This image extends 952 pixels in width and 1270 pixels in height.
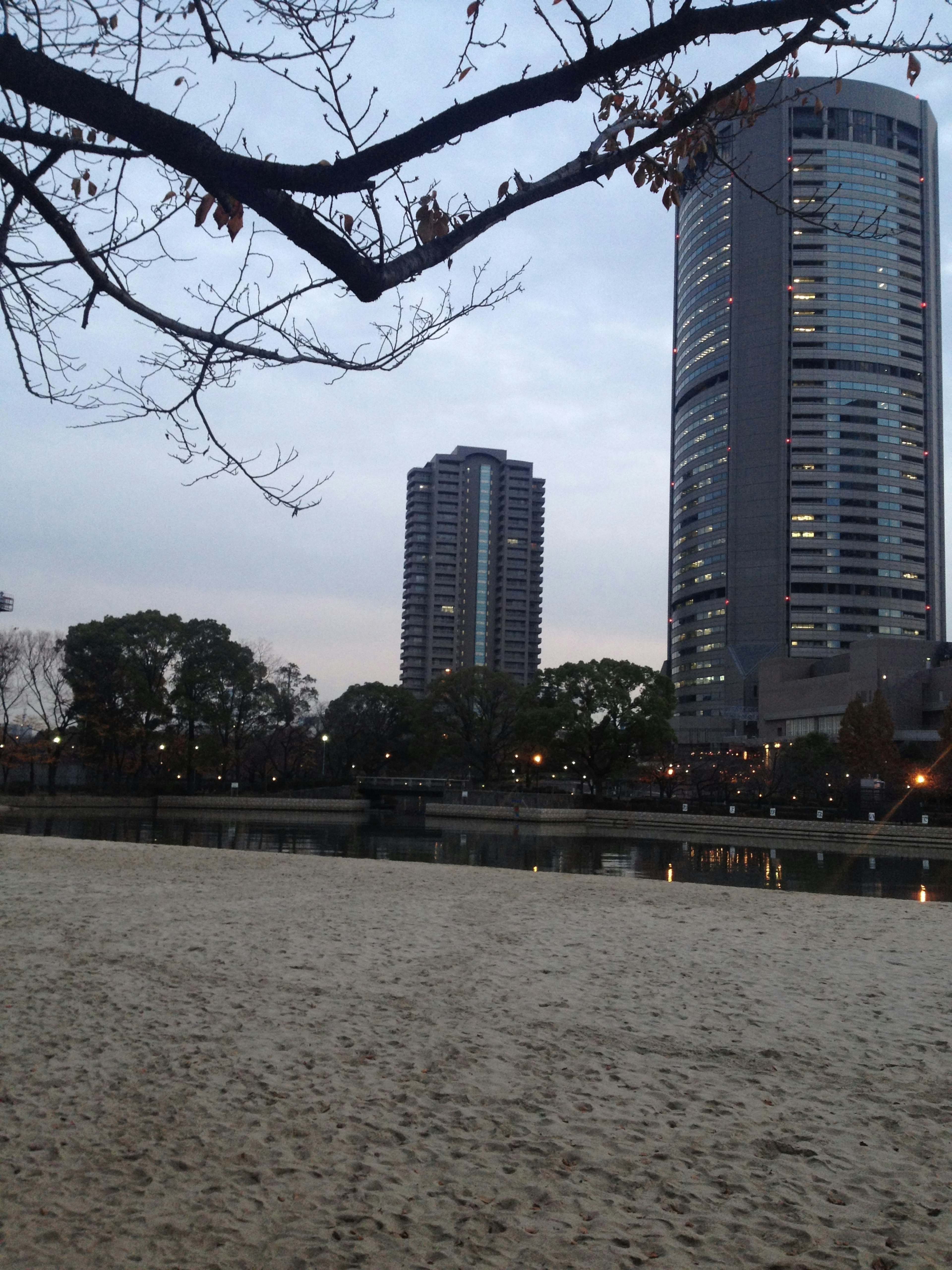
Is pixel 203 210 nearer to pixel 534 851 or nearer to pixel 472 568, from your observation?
pixel 534 851

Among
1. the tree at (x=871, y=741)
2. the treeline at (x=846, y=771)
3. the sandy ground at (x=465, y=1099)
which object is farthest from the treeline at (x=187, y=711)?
the sandy ground at (x=465, y=1099)

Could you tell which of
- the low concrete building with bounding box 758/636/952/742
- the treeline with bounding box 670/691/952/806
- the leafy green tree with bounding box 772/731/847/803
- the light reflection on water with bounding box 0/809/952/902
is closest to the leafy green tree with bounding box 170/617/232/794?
the light reflection on water with bounding box 0/809/952/902

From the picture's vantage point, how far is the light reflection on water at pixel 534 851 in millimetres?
22875

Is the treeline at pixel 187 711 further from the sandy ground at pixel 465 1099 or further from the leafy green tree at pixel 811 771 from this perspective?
the sandy ground at pixel 465 1099

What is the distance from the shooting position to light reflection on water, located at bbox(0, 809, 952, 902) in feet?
75.0

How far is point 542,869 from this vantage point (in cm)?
2411

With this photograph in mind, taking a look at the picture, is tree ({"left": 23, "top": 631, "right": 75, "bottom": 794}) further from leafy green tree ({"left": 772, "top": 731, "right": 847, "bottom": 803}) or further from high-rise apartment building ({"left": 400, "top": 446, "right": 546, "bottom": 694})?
high-rise apartment building ({"left": 400, "top": 446, "right": 546, "bottom": 694})

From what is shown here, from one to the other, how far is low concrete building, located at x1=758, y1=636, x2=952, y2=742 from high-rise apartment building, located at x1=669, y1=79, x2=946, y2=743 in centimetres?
1938

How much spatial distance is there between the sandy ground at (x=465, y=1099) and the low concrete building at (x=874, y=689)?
64.6 m

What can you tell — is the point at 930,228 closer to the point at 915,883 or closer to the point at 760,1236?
the point at 915,883

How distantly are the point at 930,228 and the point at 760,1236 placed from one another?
13749 centimetres

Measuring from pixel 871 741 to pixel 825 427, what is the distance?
69.2 metres

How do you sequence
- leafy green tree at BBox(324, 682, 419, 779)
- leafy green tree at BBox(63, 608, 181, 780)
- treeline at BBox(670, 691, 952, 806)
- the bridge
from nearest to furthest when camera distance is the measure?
treeline at BBox(670, 691, 952, 806) → leafy green tree at BBox(63, 608, 181, 780) → the bridge → leafy green tree at BBox(324, 682, 419, 779)

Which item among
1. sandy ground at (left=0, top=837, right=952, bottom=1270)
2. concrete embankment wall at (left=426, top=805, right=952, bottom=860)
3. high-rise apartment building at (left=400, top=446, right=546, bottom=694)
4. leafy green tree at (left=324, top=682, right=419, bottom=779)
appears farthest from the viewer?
high-rise apartment building at (left=400, top=446, right=546, bottom=694)
